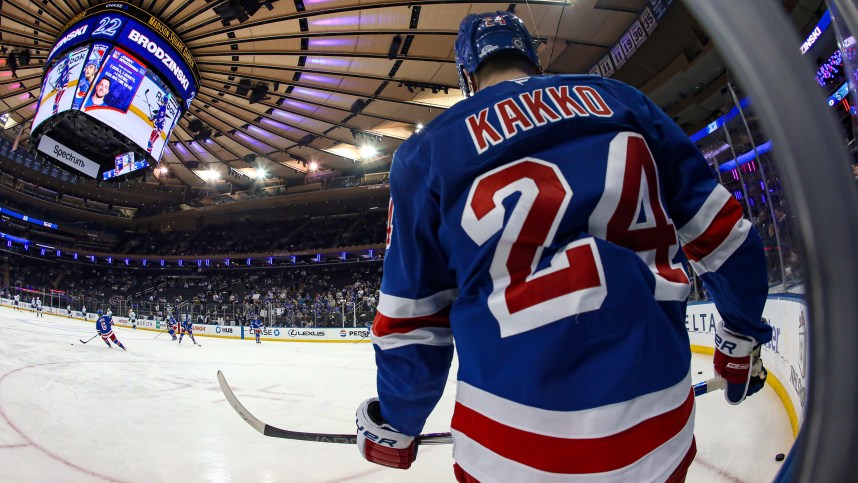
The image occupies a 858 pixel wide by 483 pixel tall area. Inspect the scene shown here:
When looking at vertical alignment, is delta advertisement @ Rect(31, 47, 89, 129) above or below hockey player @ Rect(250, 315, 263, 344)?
above

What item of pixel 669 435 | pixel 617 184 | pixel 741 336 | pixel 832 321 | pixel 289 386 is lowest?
pixel 289 386

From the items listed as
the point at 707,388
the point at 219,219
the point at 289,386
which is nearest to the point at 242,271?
the point at 219,219

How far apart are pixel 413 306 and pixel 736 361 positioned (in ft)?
3.13

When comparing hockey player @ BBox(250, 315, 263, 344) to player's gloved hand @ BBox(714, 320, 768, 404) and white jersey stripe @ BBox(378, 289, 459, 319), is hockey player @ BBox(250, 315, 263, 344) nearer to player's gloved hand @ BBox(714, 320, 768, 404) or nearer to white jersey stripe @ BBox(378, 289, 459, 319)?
white jersey stripe @ BBox(378, 289, 459, 319)

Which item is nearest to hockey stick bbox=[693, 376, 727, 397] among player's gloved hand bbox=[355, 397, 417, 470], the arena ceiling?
player's gloved hand bbox=[355, 397, 417, 470]

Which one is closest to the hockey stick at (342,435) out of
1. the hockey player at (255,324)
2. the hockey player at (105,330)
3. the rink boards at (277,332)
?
the hockey player at (105,330)

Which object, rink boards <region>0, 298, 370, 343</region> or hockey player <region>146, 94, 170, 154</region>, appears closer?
hockey player <region>146, 94, 170, 154</region>

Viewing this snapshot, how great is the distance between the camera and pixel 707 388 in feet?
5.28

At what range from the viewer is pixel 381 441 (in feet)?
3.68

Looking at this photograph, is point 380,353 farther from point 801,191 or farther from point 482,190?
point 801,191

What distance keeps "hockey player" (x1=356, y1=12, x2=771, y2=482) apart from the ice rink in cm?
140

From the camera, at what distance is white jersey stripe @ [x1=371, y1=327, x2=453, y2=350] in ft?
3.12

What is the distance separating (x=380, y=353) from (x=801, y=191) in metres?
0.86

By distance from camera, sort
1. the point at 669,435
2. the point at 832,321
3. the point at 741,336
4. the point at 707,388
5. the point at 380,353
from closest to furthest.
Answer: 1. the point at 832,321
2. the point at 669,435
3. the point at 380,353
4. the point at 741,336
5. the point at 707,388
